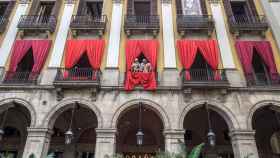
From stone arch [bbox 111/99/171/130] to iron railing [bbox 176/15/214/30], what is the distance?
18.2ft

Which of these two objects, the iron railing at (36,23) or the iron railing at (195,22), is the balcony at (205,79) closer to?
the iron railing at (195,22)

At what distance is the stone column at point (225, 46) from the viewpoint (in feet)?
42.7

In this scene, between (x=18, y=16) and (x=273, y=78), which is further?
(x=18, y=16)

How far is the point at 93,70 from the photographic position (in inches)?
523

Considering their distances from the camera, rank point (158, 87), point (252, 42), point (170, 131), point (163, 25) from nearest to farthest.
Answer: point (170, 131), point (158, 87), point (252, 42), point (163, 25)

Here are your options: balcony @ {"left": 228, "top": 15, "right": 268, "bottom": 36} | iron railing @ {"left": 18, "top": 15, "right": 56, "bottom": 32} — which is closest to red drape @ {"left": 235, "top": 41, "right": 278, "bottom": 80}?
balcony @ {"left": 228, "top": 15, "right": 268, "bottom": 36}

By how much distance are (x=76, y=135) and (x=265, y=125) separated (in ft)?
40.1

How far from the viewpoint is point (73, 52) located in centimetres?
1399

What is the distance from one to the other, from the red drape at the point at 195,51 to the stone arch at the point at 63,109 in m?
5.63

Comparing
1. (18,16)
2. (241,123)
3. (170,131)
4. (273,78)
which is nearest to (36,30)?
(18,16)

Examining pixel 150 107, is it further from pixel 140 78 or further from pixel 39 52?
pixel 39 52

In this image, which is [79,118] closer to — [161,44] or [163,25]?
[161,44]

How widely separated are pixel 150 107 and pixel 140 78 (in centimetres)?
174

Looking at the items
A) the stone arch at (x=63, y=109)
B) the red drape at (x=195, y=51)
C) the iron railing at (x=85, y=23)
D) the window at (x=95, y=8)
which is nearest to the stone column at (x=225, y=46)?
the red drape at (x=195, y=51)
